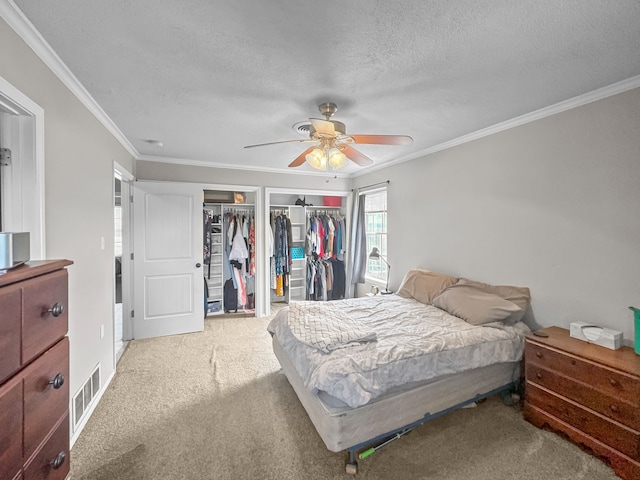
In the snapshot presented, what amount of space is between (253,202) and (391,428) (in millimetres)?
3686

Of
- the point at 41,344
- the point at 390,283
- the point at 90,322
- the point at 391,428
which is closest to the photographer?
the point at 41,344

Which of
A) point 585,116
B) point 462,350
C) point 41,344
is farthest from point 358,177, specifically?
point 41,344

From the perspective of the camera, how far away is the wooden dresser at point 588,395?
1.59 meters

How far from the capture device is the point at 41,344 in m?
0.94

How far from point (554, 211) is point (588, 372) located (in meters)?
1.18

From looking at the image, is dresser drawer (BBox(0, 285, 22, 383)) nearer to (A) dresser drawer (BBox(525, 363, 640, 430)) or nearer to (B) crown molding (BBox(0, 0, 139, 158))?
(B) crown molding (BBox(0, 0, 139, 158))

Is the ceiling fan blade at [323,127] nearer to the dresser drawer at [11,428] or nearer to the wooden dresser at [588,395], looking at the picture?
the dresser drawer at [11,428]

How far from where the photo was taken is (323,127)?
190cm

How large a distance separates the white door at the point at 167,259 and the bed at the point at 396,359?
69.2 inches

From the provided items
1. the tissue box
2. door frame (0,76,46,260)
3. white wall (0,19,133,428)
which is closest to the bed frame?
the tissue box

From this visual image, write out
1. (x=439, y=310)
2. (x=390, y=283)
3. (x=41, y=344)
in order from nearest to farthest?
(x=41, y=344) < (x=439, y=310) < (x=390, y=283)

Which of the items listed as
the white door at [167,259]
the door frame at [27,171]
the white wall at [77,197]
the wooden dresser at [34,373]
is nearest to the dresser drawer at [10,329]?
the wooden dresser at [34,373]

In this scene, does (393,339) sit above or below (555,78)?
below

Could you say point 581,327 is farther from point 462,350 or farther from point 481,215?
point 481,215
